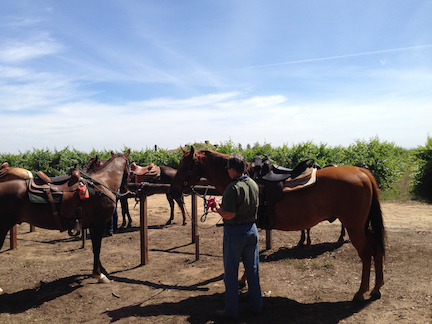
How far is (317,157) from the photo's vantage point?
1471 centimetres

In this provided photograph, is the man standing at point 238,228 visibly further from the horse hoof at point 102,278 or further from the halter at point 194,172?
the horse hoof at point 102,278

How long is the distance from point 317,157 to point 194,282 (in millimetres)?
11490

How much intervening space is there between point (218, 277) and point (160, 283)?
1015 mm

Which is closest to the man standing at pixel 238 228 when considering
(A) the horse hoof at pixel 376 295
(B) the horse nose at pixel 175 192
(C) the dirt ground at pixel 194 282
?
(C) the dirt ground at pixel 194 282

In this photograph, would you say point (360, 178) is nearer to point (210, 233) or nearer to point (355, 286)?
point (355, 286)

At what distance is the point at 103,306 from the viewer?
4.08m

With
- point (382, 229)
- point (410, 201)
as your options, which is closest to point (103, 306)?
point (382, 229)

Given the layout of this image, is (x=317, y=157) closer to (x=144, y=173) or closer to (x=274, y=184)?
(x=144, y=173)

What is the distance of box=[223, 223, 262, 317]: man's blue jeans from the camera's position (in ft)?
11.0

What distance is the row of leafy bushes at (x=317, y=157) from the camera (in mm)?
13164

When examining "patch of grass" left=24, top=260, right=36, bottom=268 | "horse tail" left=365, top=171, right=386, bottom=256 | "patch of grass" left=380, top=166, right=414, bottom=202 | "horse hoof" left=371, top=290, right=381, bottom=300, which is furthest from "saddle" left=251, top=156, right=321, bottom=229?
"patch of grass" left=380, top=166, right=414, bottom=202

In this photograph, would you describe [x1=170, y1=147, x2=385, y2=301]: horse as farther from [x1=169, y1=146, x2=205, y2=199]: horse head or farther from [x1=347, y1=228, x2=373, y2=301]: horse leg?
[x1=169, y1=146, x2=205, y2=199]: horse head

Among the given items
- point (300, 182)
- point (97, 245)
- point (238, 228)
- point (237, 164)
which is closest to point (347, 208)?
point (300, 182)

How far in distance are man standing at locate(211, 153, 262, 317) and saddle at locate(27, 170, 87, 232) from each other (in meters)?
2.45
